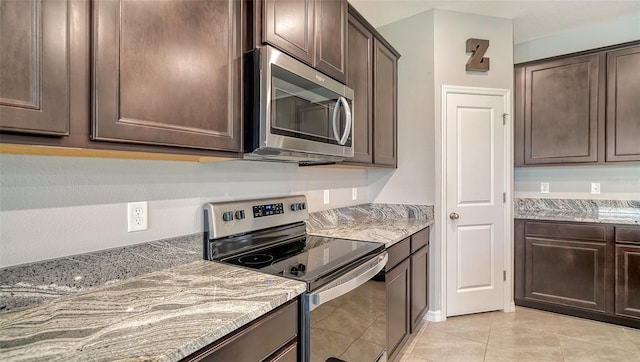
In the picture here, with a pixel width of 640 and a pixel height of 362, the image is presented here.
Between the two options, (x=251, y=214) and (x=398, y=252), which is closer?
(x=251, y=214)

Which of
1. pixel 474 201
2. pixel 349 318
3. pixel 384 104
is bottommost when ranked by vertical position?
pixel 349 318

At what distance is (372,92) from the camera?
2365 mm

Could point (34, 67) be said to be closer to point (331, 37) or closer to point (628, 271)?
point (331, 37)

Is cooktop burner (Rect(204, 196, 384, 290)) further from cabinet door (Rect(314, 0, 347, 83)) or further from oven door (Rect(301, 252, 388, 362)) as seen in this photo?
cabinet door (Rect(314, 0, 347, 83))

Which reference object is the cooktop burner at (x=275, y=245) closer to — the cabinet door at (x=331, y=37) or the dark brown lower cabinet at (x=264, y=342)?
the dark brown lower cabinet at (x=264, y=342)

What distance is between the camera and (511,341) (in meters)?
2.32

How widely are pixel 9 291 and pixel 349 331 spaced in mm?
1220

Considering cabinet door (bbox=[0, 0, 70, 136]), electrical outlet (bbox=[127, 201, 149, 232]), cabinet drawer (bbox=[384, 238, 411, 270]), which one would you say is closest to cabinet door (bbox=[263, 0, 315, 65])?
cabinet door (bbox=[0, 0, 70, 136])

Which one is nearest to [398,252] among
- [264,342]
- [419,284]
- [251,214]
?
[419,284]

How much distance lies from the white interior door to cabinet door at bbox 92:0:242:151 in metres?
2.05

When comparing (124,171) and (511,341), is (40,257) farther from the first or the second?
(511,341)

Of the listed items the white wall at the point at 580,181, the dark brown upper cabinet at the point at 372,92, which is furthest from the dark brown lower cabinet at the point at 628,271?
the dark brown upper cabinet at the point at 372,92

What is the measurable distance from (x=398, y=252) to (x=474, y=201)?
115cm

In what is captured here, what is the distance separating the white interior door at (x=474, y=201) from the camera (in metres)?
2.67
